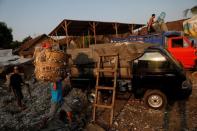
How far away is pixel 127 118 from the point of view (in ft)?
26.0

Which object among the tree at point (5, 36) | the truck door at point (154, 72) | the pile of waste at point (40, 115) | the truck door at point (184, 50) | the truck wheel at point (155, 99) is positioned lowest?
the pile of waste at point (40, 115)

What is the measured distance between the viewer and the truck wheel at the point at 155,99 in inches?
328

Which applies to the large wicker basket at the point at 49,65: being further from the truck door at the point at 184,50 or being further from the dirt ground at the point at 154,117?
the truck door at the point at 184,50

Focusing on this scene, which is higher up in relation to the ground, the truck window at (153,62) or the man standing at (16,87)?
the truck window at (153,62)

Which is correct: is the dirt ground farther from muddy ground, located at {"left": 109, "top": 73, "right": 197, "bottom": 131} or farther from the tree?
the tree

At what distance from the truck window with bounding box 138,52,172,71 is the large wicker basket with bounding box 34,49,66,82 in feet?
10.1

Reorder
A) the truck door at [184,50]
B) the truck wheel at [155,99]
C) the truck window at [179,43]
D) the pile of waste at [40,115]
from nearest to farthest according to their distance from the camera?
the pile of waste at [40,115]
the truck wheel at [155,99]
the truck door at [184,50]
the truck window at [179,43]

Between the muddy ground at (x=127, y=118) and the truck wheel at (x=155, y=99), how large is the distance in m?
0.18

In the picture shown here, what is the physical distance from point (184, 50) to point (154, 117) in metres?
7.70

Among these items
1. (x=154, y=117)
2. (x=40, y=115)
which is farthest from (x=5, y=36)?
(x=154, y=117)

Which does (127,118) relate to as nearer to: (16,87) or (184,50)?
(16,87)

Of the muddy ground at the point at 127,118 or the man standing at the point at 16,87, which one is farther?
the man standing at the point at 16,87

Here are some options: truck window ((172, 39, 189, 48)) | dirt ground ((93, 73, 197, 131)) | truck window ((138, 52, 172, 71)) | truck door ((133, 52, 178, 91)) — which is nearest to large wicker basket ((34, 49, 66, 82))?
dirt ground ((93, 73, 197, 131))

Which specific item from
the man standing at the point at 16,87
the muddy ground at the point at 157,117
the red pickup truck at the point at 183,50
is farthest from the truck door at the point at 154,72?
the red pickup truck at the point at 183,50
